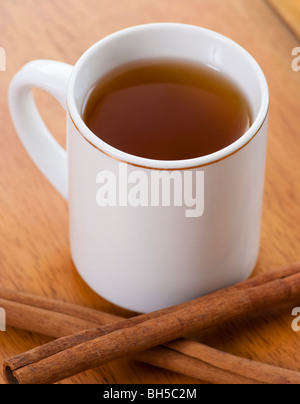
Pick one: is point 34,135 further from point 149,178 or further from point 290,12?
point 290,12

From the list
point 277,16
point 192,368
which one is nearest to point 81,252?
point 192,368

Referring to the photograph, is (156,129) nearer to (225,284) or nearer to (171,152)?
(171,152)

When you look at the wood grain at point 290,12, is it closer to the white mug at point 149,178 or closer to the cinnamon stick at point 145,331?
the white mug at point 149,178

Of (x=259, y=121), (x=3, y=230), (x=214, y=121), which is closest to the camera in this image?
(x=259, y=121)

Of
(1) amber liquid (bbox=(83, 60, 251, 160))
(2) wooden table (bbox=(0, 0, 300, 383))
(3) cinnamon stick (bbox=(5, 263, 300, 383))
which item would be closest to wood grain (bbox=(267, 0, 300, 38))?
(2) wooden table (bbox=(0, 0, 300, 383))

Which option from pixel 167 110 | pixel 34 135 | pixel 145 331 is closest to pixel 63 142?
pixel 34 135

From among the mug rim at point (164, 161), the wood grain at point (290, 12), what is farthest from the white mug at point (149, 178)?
the wood grain at point (290, 12)
